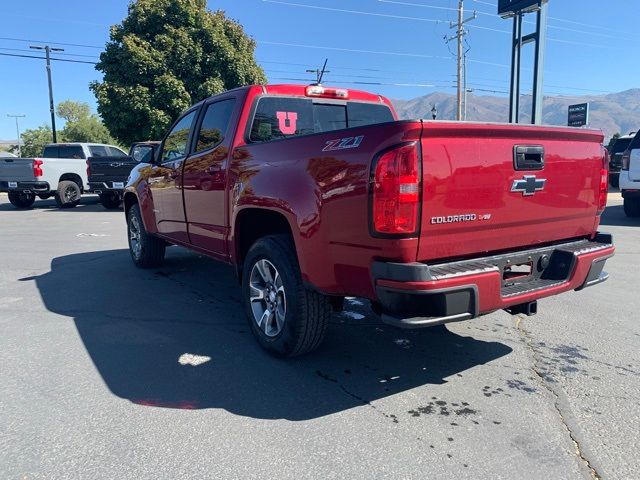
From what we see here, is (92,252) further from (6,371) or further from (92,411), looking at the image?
(92,411)

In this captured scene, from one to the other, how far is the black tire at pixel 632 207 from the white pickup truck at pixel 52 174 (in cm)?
1583

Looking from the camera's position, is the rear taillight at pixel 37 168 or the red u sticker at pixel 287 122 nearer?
the red u sticker at pixel 287 122

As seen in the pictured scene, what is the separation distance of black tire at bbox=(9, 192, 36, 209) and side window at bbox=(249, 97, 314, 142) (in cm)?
1566

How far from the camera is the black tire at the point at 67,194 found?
16.4m

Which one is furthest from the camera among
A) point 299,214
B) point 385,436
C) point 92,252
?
point 92,252

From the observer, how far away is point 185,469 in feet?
8.25

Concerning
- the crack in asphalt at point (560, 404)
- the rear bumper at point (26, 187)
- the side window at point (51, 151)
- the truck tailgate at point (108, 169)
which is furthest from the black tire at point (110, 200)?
the crack in asphalt at point (560, 404)

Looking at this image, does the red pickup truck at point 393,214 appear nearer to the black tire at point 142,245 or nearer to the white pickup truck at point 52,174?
the black tire at point 142,245

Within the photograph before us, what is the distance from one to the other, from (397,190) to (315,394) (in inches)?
57.7

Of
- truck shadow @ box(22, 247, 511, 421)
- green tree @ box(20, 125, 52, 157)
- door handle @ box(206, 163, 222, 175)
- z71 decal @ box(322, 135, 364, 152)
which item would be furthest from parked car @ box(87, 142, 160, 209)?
green tree @ box(20, 125, 52, 157)

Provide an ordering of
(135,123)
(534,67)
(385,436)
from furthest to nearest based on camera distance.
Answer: (135,123) → (534,67) → (385,436)

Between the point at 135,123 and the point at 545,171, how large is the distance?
56.8 feet

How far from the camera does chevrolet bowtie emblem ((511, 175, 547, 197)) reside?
10.3 ft

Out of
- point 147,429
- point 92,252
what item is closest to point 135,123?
point 92,252
